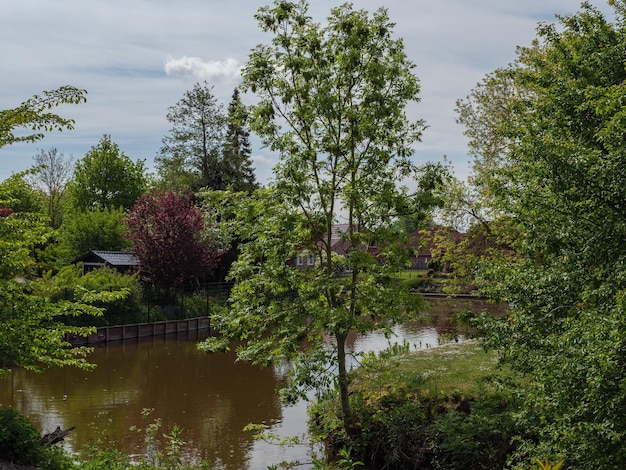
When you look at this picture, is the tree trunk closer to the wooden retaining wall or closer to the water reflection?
the water reflection

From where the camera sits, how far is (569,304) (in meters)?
8.28

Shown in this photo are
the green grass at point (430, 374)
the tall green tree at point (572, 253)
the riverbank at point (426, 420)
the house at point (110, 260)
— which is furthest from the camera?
the house at point (110, 260)

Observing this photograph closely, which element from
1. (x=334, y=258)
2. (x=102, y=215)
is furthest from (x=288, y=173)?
(x=102, y=215)

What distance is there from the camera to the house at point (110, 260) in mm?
38969

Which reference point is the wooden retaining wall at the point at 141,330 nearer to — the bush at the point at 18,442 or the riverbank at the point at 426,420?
the riverbank at the point at 426,420

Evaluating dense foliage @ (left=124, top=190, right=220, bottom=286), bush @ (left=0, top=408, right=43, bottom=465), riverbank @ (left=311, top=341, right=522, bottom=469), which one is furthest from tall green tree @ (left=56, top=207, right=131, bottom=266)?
bush @ (left=0, top=408, right=43, bottom=465)

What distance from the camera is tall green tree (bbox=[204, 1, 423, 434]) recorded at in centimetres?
1239

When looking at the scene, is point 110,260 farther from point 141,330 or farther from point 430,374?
point 430,374

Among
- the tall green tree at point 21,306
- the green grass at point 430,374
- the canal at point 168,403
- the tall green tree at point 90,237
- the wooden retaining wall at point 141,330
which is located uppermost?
the tall green tree at point 90,237

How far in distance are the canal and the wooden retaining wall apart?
1506mm

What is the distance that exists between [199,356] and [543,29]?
18721 millimetres

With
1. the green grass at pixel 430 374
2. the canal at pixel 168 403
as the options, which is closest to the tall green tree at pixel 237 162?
the canal at pixel 168 403

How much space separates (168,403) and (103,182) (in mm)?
46374

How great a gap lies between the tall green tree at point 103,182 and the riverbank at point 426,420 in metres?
49.5
